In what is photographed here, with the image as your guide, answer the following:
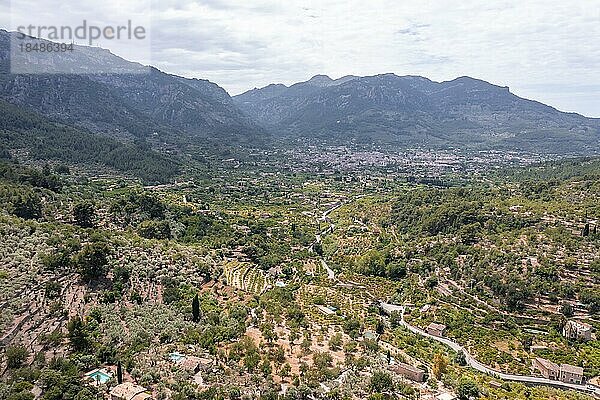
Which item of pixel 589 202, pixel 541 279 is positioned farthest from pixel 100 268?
pixel 589 202

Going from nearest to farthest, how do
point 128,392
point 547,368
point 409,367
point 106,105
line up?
1. point 128,392
2. point 409,367
3. point 547,368
4. point 106,105

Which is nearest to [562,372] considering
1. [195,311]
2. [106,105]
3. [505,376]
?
[505,376]

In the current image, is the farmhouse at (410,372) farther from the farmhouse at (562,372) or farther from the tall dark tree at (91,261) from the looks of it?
the tall dark tree at (91,261)

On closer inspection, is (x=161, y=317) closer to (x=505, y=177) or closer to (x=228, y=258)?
(x=228, y=258)

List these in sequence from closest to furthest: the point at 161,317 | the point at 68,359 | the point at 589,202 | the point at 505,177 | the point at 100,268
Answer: the point at 68,359
the point at 161,317
the point at 100,268
the point at 589,202
the point at 505,177

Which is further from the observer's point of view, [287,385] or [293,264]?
[293,264]

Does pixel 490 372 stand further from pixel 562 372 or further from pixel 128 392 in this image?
pixel 128 392

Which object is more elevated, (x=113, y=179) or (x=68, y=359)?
(x=113, y=179)

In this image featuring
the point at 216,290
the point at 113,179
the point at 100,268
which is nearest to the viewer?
the point at 100,268

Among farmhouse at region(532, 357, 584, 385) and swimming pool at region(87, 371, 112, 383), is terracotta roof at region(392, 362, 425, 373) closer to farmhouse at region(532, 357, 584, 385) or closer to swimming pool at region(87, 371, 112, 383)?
farmhouse at region(532, 357, 584, 385)
